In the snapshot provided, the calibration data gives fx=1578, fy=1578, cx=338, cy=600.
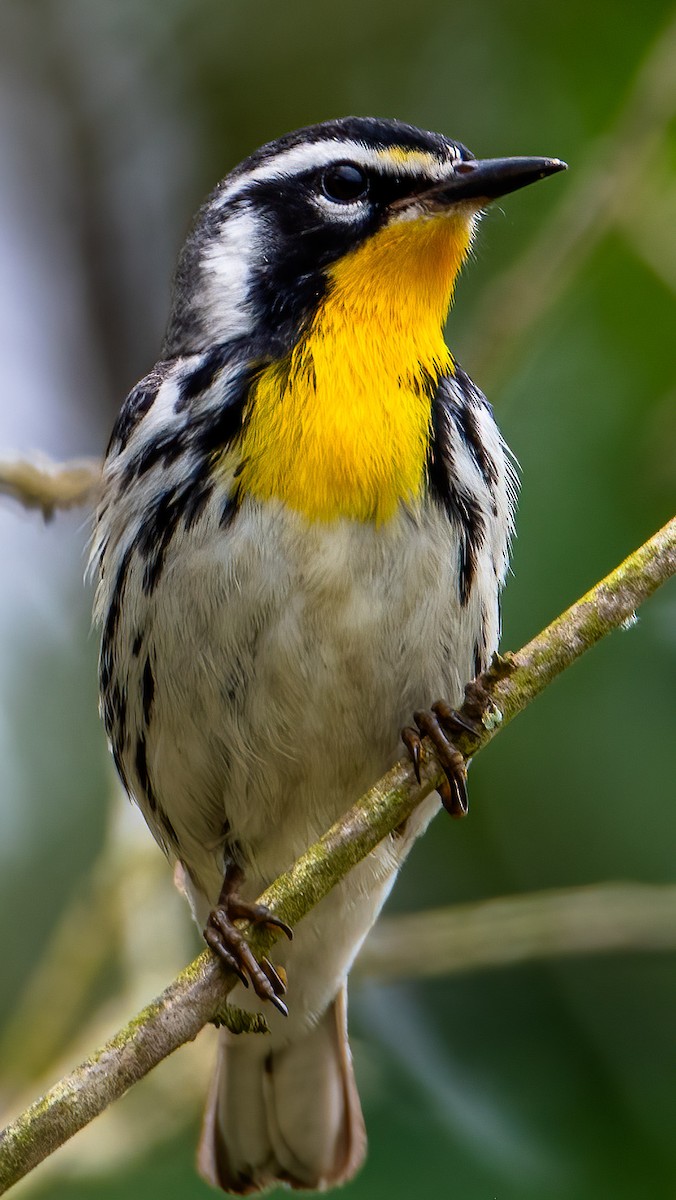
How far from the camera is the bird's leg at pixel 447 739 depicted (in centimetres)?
320

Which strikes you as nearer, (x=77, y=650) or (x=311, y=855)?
(x=311, y=855)

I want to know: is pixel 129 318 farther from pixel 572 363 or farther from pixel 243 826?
pixel 243 826

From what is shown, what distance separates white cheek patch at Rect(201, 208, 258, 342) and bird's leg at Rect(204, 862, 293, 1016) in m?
1.35

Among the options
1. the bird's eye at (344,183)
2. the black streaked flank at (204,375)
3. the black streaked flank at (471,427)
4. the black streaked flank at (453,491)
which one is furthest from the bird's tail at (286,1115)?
the bird's eye at (344,183)

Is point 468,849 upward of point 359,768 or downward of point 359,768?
downward

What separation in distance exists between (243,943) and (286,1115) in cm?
148

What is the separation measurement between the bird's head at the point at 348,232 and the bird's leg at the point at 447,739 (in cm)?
92

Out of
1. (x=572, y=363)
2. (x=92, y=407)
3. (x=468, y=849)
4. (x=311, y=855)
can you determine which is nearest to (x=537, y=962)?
(x=468, y=849)

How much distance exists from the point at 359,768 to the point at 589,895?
0.84m

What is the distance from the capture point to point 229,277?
3.91m

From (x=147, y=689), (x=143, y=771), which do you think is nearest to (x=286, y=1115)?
(x=143, y=771)

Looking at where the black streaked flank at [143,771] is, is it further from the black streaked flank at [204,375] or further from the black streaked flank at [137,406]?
the black streaked flank at [204,375]

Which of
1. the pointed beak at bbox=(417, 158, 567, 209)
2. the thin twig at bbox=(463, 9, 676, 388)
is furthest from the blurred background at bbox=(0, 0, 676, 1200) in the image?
the pointed beak at bbox=(417, 158, 567, 209)

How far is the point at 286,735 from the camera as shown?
377 cm
